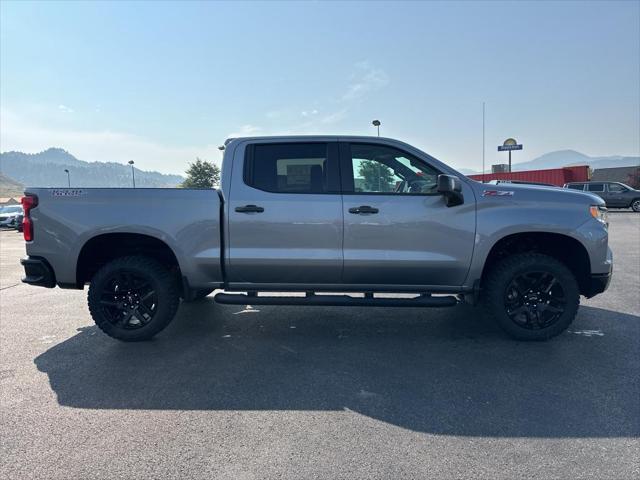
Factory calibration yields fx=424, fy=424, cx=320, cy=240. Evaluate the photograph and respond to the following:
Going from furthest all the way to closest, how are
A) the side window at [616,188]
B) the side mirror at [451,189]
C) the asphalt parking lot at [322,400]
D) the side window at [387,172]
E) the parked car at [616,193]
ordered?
the side window at [616,188] < the parked car at [616,193] < the side window at [387,172] < the side mirror at [451,189] < the asphalt parking lot at [322,400]

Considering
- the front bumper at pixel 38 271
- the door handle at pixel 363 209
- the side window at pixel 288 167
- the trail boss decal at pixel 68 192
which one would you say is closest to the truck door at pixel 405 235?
the door handle at pixel 363 209

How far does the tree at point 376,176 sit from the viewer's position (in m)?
4.31

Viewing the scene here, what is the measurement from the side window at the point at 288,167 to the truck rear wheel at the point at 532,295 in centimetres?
199

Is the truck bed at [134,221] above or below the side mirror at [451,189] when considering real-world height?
below

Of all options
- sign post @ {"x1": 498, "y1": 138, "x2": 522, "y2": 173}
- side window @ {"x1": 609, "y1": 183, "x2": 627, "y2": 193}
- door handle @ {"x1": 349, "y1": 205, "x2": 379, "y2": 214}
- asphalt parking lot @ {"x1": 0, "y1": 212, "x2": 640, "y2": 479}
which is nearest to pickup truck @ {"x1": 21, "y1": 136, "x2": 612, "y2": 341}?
door handle @ {"x1": 349, "y1": 205, "x2": 379, "y2": 214}

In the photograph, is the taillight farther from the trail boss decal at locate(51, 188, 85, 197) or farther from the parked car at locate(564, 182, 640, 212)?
the parked car at locate(564, 182, 640, 212)

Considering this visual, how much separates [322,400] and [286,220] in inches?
68.9

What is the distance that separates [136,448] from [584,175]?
33.9 metres

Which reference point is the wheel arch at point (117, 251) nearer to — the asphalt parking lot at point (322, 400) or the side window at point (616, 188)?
the asphalt parking lot at point (322, 400)

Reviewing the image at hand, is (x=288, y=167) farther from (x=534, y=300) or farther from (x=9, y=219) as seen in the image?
(x=9, y=219)

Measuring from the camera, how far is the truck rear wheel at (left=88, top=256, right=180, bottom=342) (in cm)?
437

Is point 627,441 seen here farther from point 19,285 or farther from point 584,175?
point 584,175

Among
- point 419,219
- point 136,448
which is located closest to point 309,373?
point 136,448

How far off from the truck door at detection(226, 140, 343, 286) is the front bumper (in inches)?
74.2
